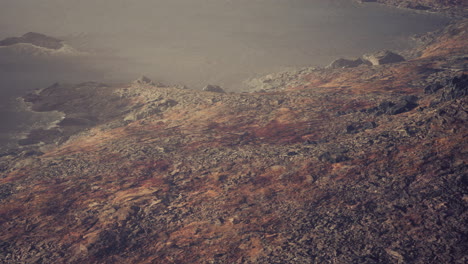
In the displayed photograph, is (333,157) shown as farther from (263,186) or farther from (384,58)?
(384,58)

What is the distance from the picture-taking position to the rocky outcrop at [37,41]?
930 inches

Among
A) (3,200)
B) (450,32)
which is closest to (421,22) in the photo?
(450,32)

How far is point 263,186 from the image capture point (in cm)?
677

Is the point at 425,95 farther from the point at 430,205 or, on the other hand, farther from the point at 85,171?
the point at 85,171

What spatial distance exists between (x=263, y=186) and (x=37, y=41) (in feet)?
81.3

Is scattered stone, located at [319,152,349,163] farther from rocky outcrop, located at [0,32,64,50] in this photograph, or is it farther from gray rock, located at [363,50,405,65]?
rocky outcrop, located at [0,32,64,50]

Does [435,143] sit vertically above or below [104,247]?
above

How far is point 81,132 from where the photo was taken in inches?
Result: 490

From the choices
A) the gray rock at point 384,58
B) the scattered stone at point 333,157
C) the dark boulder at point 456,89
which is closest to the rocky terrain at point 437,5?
the gray rock at point 384,58

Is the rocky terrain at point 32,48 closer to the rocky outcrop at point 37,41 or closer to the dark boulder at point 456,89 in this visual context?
the rocky outcrop at point 37,41

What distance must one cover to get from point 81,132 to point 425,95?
39.4 feet

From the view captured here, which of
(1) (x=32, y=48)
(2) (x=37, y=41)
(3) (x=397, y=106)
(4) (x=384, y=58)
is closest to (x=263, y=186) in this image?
(3) (x=397, y=106)

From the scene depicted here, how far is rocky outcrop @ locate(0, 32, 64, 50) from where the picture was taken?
23619 mm

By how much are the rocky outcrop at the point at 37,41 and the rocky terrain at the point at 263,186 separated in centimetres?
1599
